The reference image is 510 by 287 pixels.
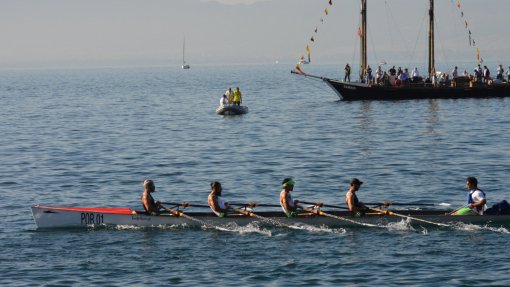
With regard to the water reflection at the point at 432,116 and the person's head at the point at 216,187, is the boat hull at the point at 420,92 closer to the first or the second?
the water reflection at the point at 432,116

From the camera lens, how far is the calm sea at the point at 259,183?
2880 centimetres

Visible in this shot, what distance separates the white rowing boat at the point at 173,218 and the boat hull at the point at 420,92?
202 feet

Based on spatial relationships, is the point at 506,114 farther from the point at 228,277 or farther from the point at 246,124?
the point at 228,277

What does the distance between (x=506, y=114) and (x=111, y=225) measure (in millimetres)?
60617

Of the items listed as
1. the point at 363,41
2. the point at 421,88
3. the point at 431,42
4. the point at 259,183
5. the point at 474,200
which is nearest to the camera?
the point at 474,200

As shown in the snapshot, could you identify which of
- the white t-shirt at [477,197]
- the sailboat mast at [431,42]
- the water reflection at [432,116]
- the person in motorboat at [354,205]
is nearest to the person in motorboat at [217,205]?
the person in motorboat at [354,205]

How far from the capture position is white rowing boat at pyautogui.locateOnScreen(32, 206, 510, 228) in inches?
1345

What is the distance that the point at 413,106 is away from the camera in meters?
96.2

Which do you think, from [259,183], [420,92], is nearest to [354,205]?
[259,183]

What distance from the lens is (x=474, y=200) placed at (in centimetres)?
3353

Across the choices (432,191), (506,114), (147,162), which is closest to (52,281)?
(432,191)

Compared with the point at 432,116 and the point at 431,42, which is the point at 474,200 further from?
the point at 431,42

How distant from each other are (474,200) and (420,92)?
63021mm

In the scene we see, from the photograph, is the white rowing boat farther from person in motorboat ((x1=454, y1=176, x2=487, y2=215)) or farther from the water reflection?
the water reflection
